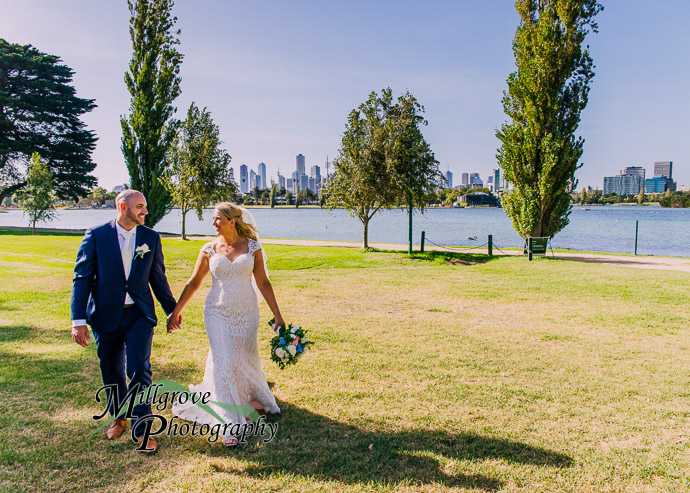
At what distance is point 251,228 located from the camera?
4906mm

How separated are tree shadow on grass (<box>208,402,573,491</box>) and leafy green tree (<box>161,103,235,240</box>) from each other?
2973cm

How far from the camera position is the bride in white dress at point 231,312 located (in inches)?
180

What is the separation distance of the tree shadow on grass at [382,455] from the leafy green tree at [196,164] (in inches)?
1171

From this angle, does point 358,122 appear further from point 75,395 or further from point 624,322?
point 75,395

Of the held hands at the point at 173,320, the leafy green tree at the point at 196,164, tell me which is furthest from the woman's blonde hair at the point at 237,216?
the leafy green tree at the point at 196,164

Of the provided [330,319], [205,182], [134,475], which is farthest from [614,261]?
[205,182]

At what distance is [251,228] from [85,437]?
2.56 m

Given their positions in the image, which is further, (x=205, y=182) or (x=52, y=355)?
(x=205, y=182)

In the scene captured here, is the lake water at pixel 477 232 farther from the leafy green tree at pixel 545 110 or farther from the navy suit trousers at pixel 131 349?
the navy suit trousers at pixel 131 349

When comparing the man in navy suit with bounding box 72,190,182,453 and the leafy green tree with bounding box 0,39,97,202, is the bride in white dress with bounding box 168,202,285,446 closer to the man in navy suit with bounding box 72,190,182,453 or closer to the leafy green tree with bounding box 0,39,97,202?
the man in navy suit with bounding box 72,190,182,453

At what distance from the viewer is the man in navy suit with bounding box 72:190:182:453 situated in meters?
4.18

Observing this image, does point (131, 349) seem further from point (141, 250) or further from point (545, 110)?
point (545, 110)

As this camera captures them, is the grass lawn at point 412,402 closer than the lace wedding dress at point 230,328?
Yes

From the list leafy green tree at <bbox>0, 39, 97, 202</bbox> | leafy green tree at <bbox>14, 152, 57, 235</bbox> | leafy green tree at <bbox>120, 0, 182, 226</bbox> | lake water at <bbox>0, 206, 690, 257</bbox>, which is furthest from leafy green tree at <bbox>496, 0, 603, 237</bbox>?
leafy green tree at <bbox>0, 39, 97, 202</bbox>
